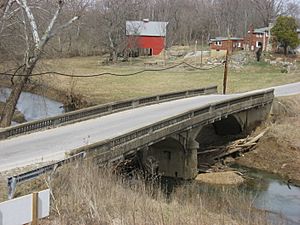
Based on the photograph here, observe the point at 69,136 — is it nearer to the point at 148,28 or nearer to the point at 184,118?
the point at 184,118

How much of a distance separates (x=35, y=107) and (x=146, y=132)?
65.3 feet

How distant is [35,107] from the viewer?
39.2 meters

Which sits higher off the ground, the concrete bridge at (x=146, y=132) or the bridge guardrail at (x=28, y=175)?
the bridge guardrail at (x=28, y=175)

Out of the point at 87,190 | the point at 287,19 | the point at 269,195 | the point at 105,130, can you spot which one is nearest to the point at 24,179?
the point at 87,190

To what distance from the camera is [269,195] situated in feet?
78.5

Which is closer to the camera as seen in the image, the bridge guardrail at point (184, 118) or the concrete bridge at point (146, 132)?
the concrete bridge at point (146, 132)

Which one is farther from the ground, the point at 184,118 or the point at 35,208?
the point at 35,208

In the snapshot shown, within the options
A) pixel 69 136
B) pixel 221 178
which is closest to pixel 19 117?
pixel 221 178

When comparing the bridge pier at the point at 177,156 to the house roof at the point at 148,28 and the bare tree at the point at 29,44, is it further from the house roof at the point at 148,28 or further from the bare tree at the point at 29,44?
the house roof at the point at 148,28

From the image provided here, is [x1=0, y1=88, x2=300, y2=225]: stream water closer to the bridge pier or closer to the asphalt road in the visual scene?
the bridge pier

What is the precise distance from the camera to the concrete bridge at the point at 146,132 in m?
17.2

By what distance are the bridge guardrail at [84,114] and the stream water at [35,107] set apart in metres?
7.18

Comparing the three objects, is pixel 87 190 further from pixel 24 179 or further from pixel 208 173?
pixel 208 173

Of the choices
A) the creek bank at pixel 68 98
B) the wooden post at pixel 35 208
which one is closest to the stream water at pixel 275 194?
the wooden post at pixel 35 208
